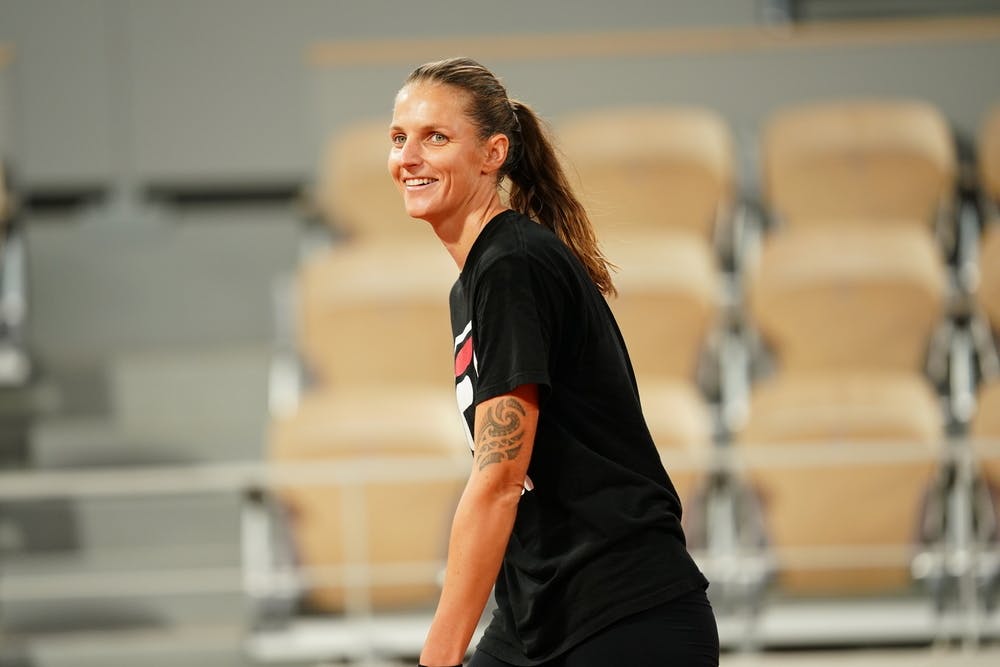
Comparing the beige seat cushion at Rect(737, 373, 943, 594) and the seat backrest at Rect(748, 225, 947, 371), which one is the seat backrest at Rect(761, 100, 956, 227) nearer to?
the seat backrest at Rect(748, 225, 947, 371)

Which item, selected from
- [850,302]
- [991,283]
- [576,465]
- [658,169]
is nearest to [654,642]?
[576,465]

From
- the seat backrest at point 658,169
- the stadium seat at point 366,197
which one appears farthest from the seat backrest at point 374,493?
the seat backrest at point 658,169

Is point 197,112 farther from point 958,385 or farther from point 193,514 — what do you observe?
point 958,385

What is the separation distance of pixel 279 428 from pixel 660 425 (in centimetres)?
89

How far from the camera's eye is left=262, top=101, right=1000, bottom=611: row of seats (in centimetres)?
335

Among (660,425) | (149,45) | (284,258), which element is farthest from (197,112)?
(660,425)

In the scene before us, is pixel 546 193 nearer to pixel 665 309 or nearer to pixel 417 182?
pixel 417 182

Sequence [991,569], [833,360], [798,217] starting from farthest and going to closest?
[798,217] < [833,360] < [991,569]

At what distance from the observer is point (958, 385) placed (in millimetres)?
3799

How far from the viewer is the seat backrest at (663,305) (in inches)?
139

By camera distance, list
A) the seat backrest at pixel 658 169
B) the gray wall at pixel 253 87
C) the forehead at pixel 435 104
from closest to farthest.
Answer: the forehead at pixel 435 104 < the seat backrest at pixel 658 169 < the gray wall at pixel 253 87

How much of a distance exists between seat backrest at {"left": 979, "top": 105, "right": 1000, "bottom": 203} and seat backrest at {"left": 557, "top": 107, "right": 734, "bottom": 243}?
30.5 inches

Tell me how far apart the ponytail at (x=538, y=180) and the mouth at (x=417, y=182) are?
0.28ft

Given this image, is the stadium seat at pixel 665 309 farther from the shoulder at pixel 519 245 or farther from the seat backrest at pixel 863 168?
the shoulder at pixel 519 245
